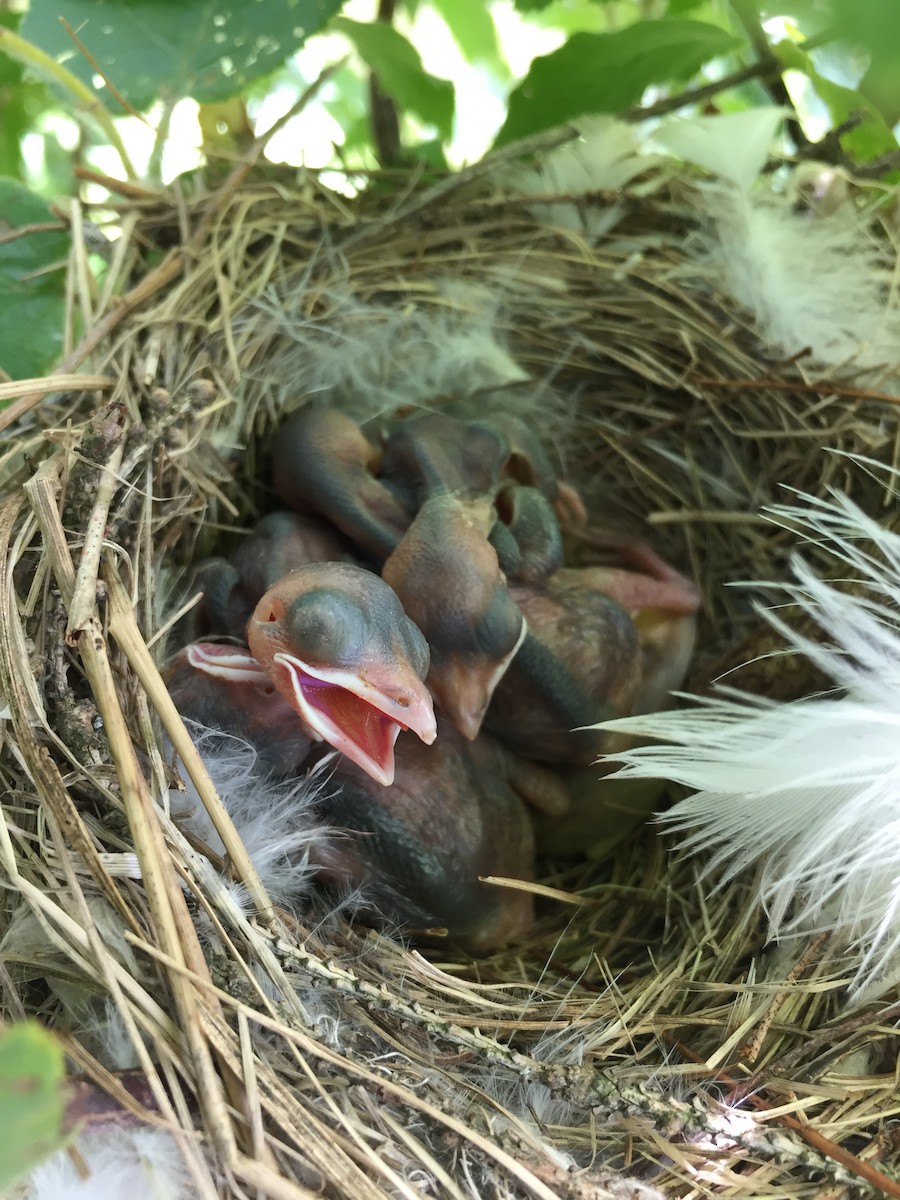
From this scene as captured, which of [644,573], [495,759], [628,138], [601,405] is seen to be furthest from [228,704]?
[628,138]

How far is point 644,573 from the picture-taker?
104cm

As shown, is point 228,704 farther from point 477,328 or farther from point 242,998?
point 477,328

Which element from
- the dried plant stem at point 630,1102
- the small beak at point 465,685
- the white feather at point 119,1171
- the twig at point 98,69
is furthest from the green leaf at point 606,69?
the white feather at point 119,1171

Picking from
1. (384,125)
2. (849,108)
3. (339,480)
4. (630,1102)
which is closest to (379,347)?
(339,480)

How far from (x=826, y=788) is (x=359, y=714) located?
372 mm

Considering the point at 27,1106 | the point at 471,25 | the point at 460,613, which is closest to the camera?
the point at 27,1106

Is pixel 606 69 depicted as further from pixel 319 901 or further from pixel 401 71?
pixel 319 901

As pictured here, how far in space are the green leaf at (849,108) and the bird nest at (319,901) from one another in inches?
7.7

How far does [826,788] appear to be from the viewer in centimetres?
66

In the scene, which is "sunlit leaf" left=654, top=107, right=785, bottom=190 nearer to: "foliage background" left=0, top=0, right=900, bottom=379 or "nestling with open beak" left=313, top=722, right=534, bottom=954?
"foliage background" left=0, top=0, right=900, bottom=379

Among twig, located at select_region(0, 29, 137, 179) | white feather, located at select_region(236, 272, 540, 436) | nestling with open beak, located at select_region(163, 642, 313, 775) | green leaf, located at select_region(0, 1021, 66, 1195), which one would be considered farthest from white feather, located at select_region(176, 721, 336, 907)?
twig, located at select_region(0, 29, 137, 179)

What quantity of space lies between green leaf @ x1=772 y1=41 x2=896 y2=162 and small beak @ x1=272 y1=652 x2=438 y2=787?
2.63ft

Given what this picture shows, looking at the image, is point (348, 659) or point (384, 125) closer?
point (348, 659)

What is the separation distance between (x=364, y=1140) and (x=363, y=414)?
28.8 inches
